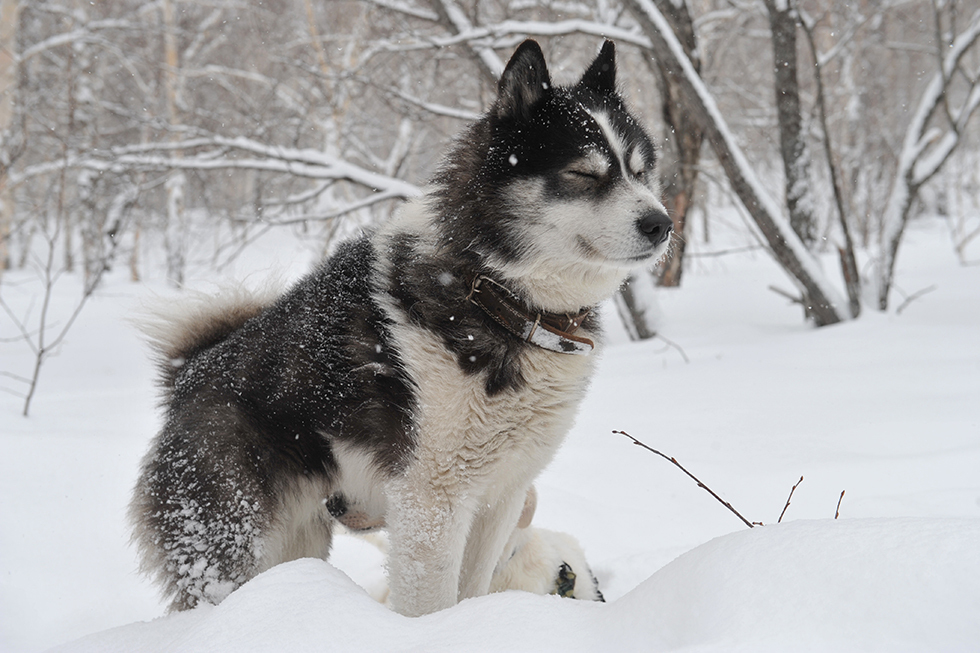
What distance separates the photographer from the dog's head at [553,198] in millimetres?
1903

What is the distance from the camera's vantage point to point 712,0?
11406 mm

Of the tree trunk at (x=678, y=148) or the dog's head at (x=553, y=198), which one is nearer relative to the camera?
the dog's head at (x=553, y=198)

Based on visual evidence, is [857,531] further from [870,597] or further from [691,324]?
[691,324]

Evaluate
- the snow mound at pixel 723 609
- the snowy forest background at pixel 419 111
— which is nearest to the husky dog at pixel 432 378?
the snow mound at pixel 723 609

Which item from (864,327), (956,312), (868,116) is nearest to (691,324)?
(864,327)

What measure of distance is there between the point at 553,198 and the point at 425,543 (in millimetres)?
1087

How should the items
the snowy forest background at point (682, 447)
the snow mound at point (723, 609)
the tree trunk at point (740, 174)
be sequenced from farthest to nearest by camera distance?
the tree trunk at point (740, 174), the snowy forest background at point (682, 447), the snow mound at point (723, 609)

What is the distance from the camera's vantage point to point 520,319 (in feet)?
6.28

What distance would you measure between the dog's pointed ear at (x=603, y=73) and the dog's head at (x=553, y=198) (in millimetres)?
303

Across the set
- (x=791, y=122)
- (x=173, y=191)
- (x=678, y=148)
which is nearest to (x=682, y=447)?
(x=791, y=122)

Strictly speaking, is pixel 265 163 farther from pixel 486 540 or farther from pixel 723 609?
pixel 723 609

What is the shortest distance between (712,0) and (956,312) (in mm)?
8379

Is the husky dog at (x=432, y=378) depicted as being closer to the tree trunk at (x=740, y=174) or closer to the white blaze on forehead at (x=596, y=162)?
the white blaze on forehead at (x=596, y=162)

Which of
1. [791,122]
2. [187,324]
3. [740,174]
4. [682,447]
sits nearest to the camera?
[187,324]
